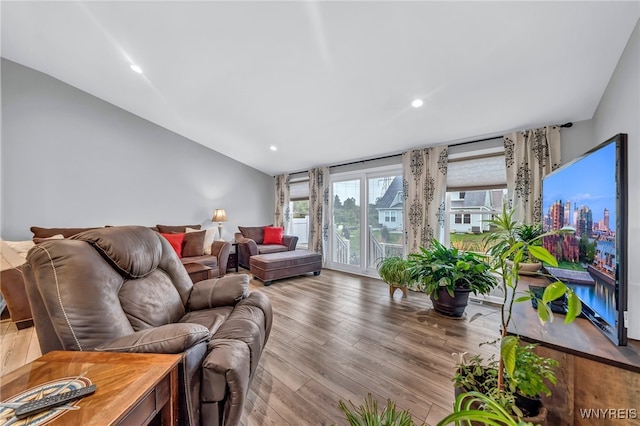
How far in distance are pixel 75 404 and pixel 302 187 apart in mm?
4745

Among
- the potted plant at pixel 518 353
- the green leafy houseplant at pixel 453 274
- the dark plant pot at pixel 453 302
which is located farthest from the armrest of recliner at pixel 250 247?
the potted plant at pixel 518 353

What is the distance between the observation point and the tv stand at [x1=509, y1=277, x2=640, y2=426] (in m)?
0.91

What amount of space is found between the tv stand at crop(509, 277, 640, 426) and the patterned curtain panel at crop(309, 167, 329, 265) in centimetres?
Answer: 364

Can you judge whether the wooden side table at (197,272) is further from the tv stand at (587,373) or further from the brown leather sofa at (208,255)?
the tv stand at (587,373)

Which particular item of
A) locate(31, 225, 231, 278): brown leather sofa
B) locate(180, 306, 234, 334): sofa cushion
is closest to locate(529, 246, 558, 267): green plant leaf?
locate(180, 306, 234, 334): sofa cushion

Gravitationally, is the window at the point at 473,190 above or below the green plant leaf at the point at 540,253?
above

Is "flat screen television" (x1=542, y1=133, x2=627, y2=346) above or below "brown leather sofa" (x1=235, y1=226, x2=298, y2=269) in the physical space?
above

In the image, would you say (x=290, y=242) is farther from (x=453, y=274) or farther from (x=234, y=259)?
(x=453, y=274)

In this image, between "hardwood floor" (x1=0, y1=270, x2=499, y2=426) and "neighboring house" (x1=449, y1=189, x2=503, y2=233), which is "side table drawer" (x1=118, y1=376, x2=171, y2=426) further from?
"neighboring house" (x1=449, y1=189, x2=503, y2=233)

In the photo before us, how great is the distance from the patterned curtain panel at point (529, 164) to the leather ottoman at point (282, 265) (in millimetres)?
2991

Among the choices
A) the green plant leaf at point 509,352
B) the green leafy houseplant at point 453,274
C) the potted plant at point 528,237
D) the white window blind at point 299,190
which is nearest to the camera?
the green plant leaf at point 509,352

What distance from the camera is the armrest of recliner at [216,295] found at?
171cm

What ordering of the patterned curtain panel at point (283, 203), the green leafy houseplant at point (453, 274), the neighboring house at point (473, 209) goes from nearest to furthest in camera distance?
the green leafy houseplant at point (453, 274)
the neighboring house at point (473, 209)
the patterned curtain panel at point (283, 203)

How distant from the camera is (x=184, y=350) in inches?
37.9
